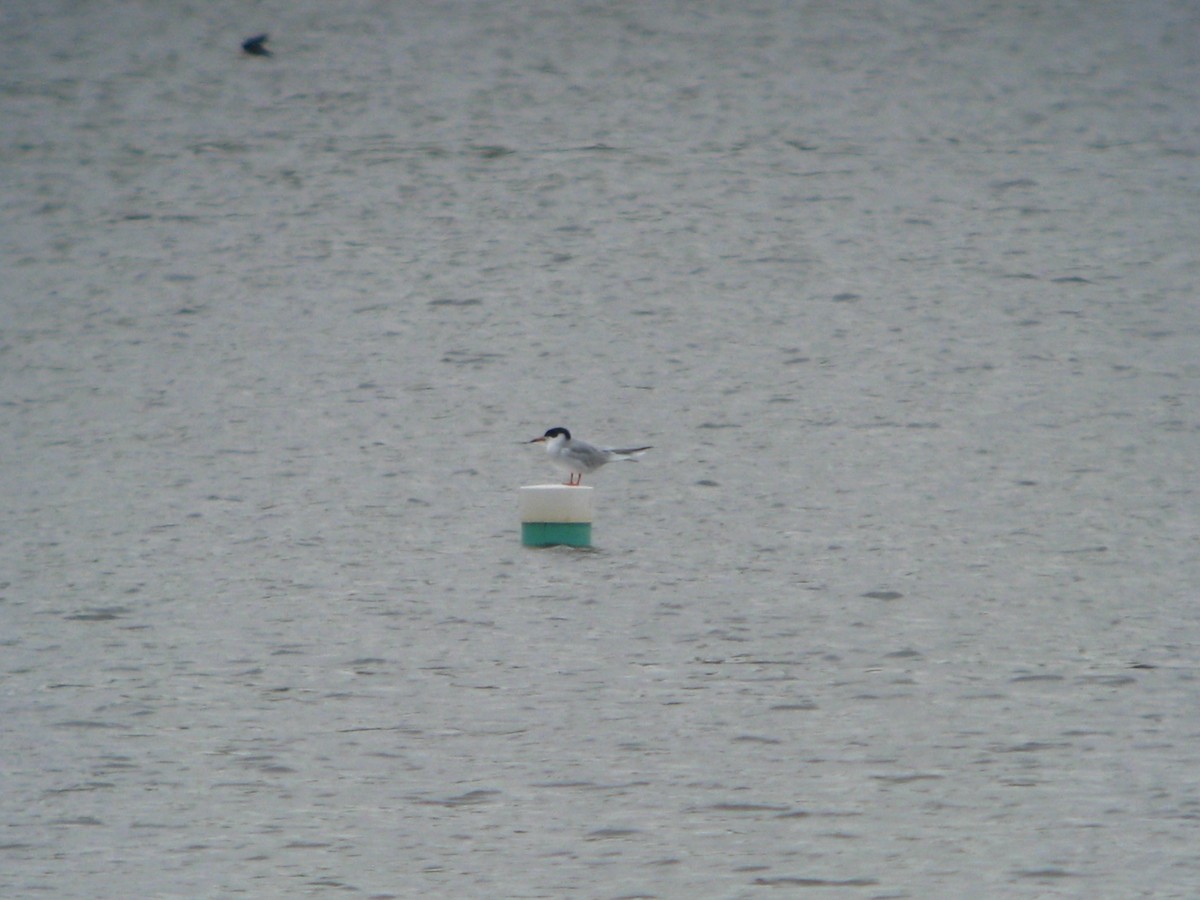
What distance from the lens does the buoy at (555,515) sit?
814cm

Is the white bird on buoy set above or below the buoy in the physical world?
above

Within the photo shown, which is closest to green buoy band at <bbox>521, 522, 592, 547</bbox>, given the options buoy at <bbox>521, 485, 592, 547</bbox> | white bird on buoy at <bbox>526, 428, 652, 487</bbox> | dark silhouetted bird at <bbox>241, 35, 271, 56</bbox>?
buoy at <bbox>521, 485, 592, 547</bbox>

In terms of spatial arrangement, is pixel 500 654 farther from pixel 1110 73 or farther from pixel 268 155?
pixel 1110 73

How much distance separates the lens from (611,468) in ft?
31.9

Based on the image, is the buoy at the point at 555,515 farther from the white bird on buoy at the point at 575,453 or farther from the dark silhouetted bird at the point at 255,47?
the dark silhouetted bird at the point at 255,47

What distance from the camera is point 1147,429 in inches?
379

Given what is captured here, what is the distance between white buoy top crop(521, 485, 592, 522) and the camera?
8133 millimetres

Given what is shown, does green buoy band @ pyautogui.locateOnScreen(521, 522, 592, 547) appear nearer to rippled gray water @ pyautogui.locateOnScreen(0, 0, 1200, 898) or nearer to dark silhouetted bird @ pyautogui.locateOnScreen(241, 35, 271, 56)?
rippled gray water @ pyautogui.locateOnScreen(0, 0, 1200, 898)

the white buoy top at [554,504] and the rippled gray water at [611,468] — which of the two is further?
the white buoy top at [554,504]

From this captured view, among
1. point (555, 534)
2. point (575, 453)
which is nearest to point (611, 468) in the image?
point (575, 453)

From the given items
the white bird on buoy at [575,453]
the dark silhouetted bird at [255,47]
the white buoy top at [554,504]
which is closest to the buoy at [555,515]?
the white buoy top at [554,504]

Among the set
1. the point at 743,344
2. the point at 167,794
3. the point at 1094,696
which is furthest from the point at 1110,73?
the point at 167,794

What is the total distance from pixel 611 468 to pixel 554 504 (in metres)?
1.62

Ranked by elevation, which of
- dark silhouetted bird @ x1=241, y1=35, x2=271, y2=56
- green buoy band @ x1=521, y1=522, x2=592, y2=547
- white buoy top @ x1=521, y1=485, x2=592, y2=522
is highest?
dark silhouetted bird @ x1=241, y1=35, x2=271, y2=56
